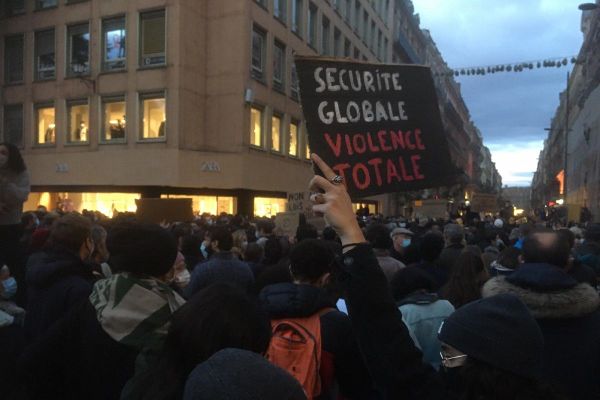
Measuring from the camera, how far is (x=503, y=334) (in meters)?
1.83

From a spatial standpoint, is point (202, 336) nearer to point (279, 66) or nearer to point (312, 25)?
point (279, 66)

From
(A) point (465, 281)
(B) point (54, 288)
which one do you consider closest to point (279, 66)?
(A) point (465, 281)

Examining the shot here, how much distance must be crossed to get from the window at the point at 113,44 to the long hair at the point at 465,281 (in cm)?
2102

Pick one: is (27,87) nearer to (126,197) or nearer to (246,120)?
(126,197)

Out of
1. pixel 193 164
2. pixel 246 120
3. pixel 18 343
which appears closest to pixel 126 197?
pixel 193 164

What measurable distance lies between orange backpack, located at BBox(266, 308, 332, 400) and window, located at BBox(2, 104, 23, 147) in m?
25.7

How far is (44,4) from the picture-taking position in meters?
24.7

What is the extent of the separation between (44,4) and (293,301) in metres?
26.2

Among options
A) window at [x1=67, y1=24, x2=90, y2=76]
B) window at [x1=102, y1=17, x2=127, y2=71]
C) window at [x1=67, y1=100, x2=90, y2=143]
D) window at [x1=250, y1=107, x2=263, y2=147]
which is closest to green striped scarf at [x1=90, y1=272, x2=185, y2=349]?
window at [x1=250, y1=107, x2=263, y2=147]

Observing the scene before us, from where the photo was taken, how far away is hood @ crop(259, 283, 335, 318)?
9.41 ft

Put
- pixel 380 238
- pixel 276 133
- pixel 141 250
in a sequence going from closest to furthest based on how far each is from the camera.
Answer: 1. pixel 141 250
2. pixel 380 238
3. pixel 276 133

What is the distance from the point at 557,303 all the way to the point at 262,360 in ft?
6.28

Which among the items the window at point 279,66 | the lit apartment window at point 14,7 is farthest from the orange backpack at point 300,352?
the lit apartment window at point 14,7

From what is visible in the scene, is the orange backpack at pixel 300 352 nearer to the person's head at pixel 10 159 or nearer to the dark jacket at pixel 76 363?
the dark jacket at pixel 76 363
